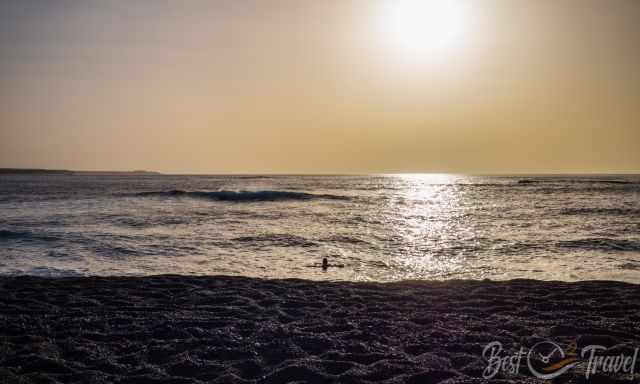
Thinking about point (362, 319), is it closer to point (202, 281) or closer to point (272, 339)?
point (272, 339)

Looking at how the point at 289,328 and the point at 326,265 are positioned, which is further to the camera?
the point at 326,265

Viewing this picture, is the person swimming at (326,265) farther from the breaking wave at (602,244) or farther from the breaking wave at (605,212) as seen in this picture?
the breaking wave at (605,212)

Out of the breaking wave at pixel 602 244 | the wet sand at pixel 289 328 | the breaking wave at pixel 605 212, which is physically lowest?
the wet sand at pixel 289 328

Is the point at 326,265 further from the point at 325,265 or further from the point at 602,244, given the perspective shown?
the point at 602,244

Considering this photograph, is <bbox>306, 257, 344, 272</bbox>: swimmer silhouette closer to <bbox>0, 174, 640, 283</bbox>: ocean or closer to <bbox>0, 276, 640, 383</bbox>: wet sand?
<bbox>0, 174, 640, 283</bbox>: ocean

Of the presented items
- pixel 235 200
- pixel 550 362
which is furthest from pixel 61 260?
pixel 235 200

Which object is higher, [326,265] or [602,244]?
[602,244]

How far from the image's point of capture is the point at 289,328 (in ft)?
20.5

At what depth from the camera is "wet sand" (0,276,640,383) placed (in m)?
4.89

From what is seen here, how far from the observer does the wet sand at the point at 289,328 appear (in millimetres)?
4891

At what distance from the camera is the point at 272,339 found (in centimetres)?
584

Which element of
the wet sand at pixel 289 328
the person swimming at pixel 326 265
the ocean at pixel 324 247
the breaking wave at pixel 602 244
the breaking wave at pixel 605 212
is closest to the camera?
the wet sand at pixel 289 328

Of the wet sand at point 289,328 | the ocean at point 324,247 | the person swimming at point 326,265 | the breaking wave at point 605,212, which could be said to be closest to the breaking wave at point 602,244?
the ocean at point 324,247

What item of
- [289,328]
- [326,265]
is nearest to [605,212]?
[326,265]
